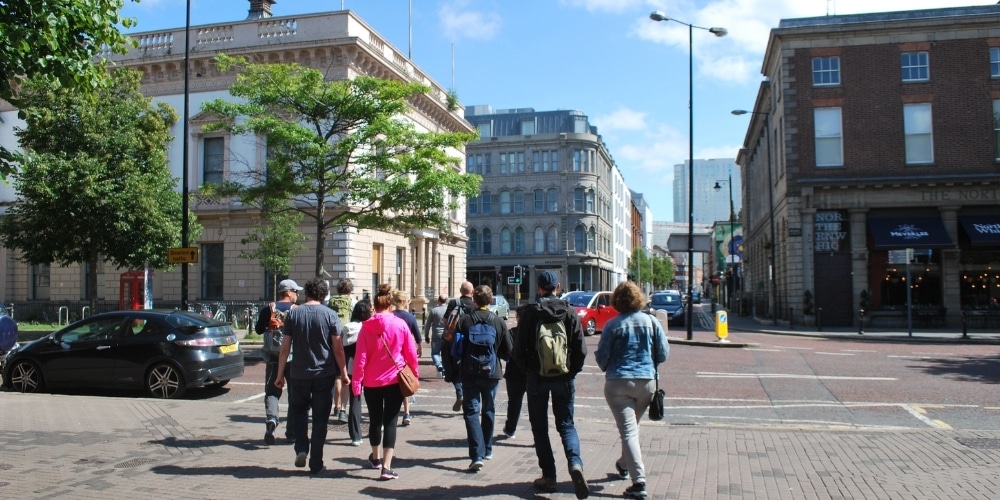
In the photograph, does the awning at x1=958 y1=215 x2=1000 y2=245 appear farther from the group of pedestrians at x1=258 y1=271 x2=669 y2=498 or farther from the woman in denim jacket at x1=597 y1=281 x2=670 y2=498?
the woman in denim jacket at x1=597 y1=281 x2=670 y2=498

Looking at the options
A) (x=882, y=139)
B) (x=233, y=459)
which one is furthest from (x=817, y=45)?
(x=233, y=459)

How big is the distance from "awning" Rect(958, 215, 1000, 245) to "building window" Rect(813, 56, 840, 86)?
7594 mm

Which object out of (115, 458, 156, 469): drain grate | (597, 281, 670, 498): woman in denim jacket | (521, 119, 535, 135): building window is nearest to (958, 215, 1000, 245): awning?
(597, 281, 670, 498): woman in denim jacket

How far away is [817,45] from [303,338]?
102 feet

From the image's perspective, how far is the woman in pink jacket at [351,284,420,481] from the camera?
6.72 meters

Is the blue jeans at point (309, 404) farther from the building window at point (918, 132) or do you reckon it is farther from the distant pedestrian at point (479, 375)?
the building window at point (918, 132)

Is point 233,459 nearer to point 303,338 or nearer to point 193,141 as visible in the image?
point 303,338

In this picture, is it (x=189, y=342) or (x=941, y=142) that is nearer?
(x=189, y=342)

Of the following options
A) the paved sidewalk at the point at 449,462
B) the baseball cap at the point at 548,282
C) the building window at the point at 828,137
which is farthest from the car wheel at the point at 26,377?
the building window at the point at 828,137

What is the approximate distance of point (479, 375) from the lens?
23.3 ft

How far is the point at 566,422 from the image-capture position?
626cm

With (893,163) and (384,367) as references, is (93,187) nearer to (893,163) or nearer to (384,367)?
(384,367)

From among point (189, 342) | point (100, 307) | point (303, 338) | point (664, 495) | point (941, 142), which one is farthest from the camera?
point (100, 307)

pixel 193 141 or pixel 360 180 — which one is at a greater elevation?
pixel 193 141
